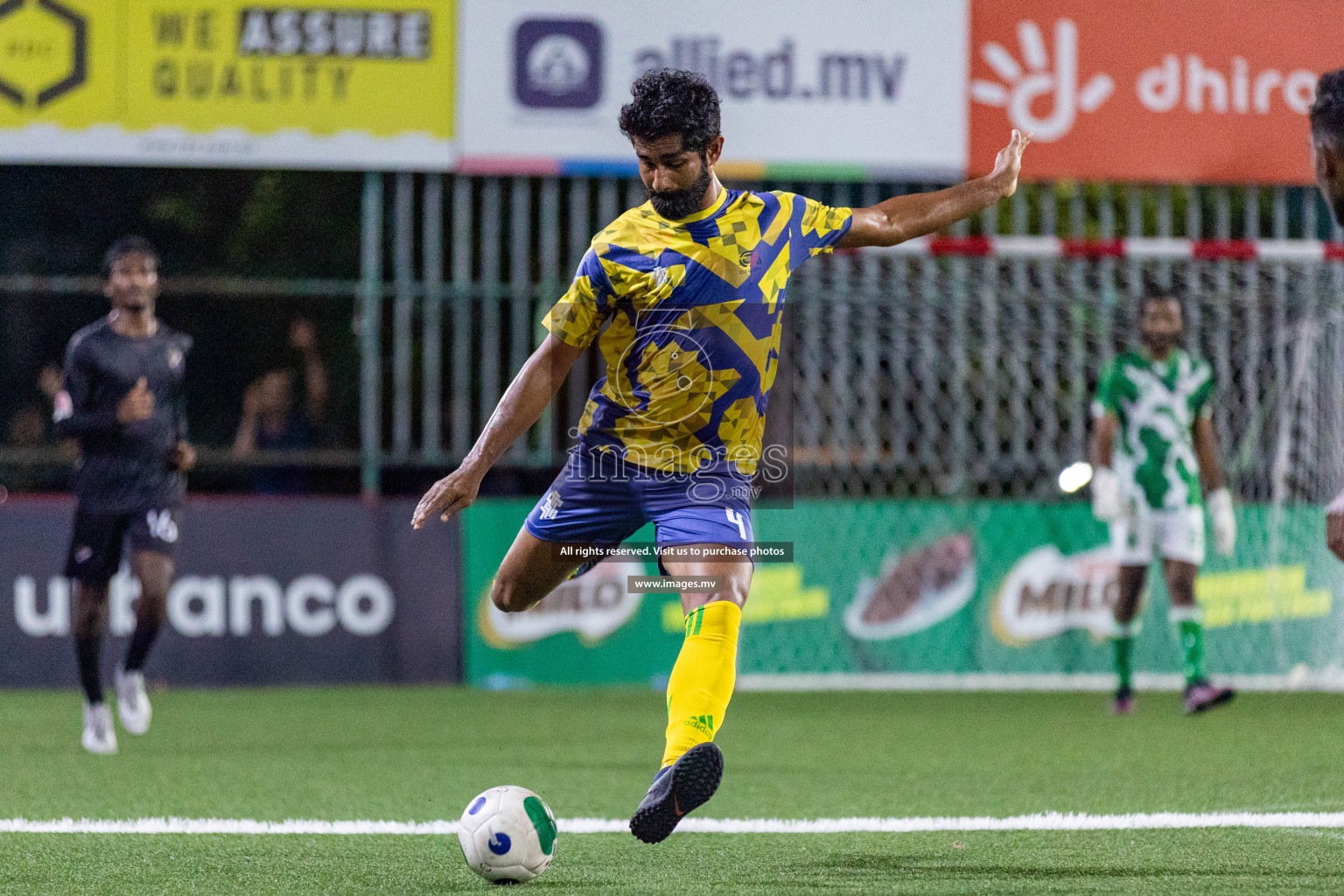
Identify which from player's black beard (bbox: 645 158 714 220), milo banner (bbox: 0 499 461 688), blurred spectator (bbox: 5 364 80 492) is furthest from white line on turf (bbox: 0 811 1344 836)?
blurred spectator (bbox: 5 364 80 492)

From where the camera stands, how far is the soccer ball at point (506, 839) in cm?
456

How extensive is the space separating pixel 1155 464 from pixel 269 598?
5160 millimetres

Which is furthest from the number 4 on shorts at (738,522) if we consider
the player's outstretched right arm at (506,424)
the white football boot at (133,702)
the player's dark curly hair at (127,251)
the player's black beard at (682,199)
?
the white football boot at (133,702)

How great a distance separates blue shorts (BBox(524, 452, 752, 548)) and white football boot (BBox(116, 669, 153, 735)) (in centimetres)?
384

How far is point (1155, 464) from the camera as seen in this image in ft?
31.9

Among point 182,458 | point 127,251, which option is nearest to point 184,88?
point 127,251

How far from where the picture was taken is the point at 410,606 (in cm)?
1102

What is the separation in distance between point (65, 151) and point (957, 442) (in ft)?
19.2

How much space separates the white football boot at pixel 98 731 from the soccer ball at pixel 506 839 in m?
3.65

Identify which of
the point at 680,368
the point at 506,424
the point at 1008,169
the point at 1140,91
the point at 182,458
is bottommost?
the point at 182,458

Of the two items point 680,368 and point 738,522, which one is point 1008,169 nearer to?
point 680,368

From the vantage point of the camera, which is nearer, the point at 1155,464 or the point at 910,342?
the point at 1155,464

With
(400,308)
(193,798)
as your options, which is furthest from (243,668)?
(193,798)

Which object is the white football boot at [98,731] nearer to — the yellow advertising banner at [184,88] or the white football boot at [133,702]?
the white football boot at [133,702]
